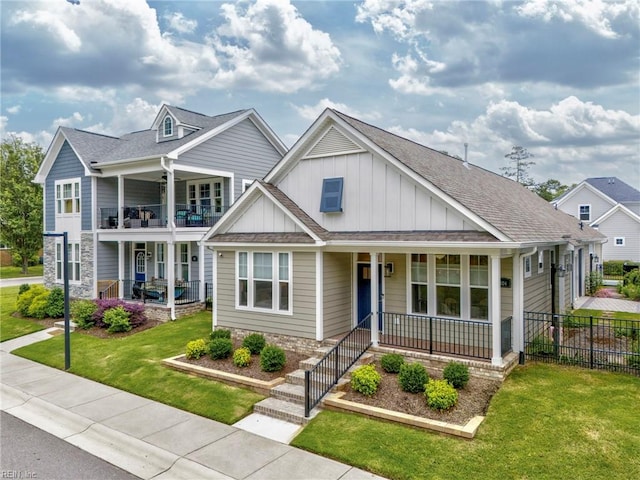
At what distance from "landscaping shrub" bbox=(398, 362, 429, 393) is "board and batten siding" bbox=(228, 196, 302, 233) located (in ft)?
16.8

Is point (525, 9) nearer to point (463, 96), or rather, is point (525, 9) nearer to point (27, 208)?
point (463, 96)

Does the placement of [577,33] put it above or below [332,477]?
above

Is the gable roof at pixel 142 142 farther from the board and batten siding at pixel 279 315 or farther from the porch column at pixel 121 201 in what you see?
the board and batten siding at pixel 279 315

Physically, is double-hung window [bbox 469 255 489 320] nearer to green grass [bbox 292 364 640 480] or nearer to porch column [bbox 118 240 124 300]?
green grass [bbox 292 364 640 480]

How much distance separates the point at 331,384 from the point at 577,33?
1717 cm

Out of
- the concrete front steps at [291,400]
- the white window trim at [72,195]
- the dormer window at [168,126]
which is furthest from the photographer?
the white window trim at [72,195]

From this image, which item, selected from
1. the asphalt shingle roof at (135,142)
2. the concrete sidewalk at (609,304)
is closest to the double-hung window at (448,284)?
the concrete sidewalk at (609,304)

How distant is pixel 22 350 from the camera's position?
47.3ft

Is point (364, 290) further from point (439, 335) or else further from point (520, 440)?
point (520, 440)

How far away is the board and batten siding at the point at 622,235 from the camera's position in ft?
116

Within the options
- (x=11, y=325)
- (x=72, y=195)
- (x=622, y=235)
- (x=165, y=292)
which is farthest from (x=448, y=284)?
(x=622, y=235)

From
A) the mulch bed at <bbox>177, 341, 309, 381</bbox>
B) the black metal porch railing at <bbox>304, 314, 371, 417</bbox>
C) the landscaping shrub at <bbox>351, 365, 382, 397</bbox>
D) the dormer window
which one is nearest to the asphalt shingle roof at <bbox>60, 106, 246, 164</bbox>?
the dormer window

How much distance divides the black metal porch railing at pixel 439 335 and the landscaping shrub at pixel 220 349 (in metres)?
4.18

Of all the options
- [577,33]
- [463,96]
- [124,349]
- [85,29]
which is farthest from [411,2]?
[124,349]
